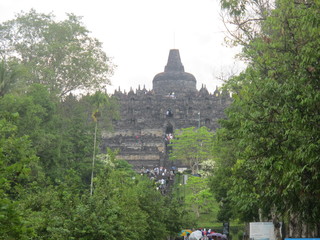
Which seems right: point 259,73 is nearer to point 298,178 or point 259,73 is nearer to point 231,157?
point 298,178

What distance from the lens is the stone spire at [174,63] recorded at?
88.6 meters

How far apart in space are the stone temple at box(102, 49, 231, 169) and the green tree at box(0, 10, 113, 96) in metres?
21.0

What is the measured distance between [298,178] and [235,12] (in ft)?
29.6

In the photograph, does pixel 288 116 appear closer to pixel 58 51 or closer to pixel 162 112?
pixel 58 51

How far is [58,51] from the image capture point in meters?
44.1

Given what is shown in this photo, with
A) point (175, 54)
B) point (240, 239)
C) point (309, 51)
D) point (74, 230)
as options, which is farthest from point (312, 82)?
point (175, 54)

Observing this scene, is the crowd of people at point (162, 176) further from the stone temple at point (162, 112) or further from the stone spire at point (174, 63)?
the stone spire at point (174, 63)

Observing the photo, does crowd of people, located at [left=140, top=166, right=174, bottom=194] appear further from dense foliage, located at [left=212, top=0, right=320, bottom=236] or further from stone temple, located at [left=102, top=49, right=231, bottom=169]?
dense foliage, located at [left=212, top=0, right=320, bottom=236]

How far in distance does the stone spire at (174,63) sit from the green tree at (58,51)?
4248 centimetres

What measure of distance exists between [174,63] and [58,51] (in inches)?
1814

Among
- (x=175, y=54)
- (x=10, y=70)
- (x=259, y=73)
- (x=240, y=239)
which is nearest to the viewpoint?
(x=259, y=73)

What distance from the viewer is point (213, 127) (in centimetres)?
7356

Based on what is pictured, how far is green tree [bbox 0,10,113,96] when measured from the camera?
144ft

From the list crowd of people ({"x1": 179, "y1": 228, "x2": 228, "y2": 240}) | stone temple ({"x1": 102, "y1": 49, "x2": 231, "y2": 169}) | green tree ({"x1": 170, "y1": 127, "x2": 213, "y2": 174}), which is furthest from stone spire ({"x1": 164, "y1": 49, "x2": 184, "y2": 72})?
crowd of people ({"x1": 179, "y1": 228, "x2": 228, "y2": 240})
